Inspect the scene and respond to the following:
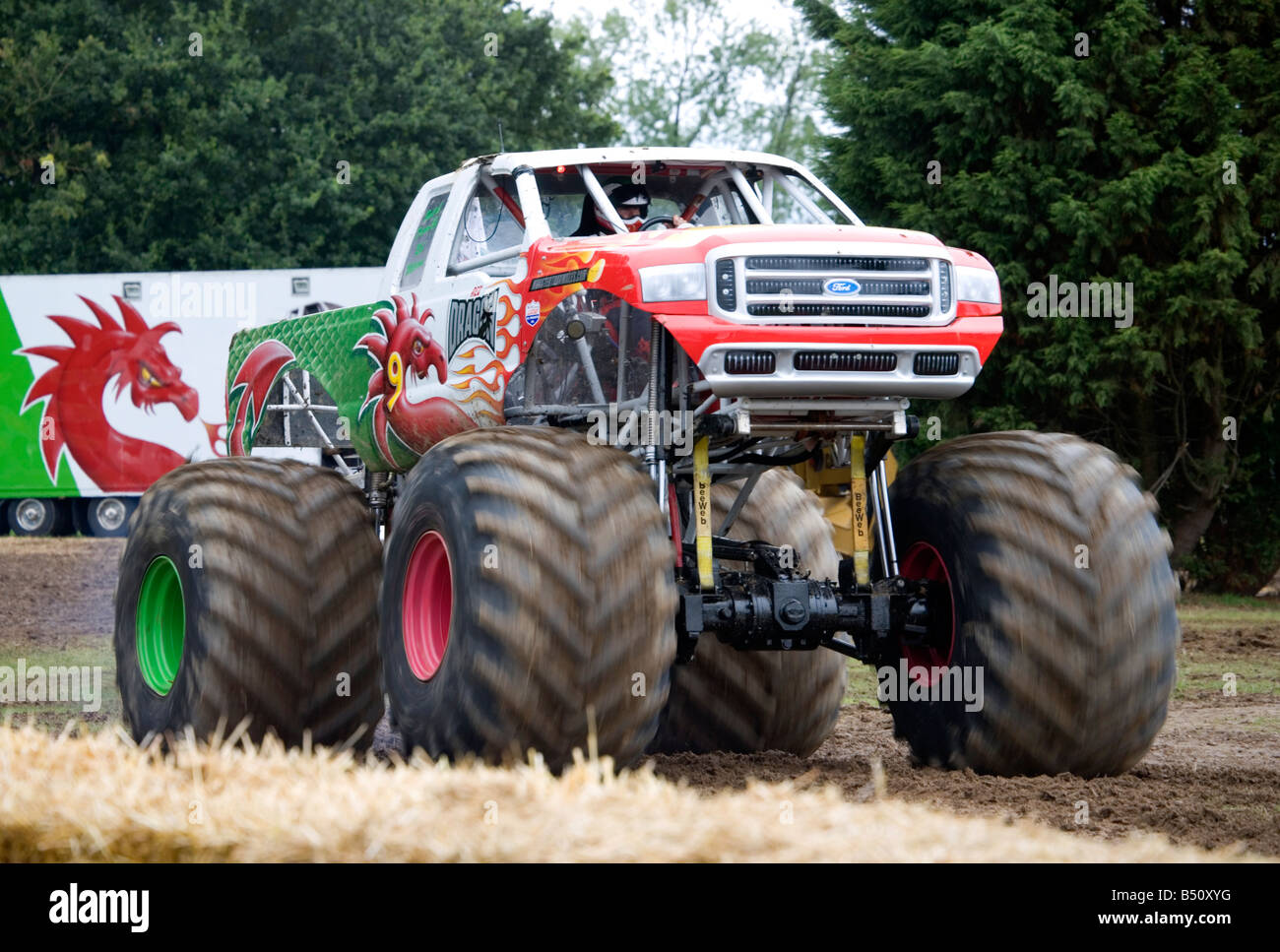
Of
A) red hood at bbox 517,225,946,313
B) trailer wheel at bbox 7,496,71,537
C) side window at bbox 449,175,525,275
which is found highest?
side window at bbox 449,175,525,275

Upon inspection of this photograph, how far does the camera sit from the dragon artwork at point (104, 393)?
96.3ft

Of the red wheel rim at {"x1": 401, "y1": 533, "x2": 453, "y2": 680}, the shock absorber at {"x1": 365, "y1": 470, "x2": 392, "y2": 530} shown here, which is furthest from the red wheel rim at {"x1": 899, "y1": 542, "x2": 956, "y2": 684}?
the shock absorber at {"x1": 365, "y1": 470, "x2": 392, "y2": 530}

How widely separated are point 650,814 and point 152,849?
1447mm

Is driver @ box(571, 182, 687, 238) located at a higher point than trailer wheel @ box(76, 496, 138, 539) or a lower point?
higher

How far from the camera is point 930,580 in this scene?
8.45m

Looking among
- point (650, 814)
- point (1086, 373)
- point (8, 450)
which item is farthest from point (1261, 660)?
point (8, 450)

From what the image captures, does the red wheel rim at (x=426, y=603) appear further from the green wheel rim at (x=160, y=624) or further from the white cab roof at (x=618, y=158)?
the white cab roof at (x=618, y=158)

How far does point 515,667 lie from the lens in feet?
22.5

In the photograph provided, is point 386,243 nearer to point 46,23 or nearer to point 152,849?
point 46,23

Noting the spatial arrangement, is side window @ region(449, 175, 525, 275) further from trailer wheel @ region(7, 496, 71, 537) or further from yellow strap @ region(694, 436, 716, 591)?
trailer wheel @ region(7, 496, 71, 537)

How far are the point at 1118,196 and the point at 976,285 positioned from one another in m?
12.7

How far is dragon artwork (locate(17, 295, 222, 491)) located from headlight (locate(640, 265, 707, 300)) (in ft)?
75.4
